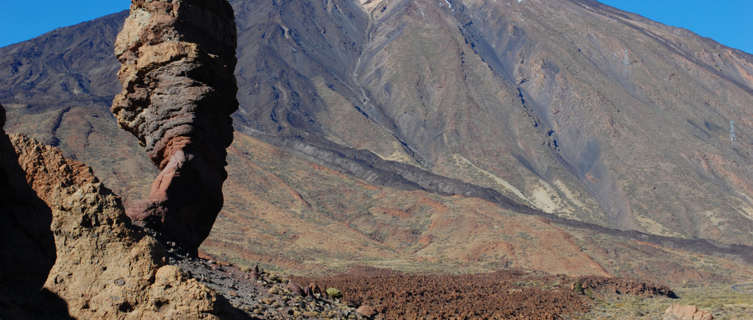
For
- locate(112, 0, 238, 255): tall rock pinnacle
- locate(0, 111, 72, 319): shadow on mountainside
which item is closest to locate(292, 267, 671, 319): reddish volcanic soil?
locate(112, 0, 238, 255): tall rock pinnacle

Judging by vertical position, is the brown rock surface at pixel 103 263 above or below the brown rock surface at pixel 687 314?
above

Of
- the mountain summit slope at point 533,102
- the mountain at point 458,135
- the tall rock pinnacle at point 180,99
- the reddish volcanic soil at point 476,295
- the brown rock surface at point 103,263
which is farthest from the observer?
the mountain summit slope at point 533,102

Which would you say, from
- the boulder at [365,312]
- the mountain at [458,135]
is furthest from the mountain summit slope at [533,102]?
the boulder at [365,312]

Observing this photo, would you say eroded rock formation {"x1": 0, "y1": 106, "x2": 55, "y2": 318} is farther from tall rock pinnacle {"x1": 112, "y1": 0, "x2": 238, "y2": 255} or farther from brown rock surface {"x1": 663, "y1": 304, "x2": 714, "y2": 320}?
brown rock surface {"x1": 663, "y1": 304, "x2": 714, "y2": 320}

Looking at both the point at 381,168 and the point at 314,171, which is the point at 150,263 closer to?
the point at 314,171

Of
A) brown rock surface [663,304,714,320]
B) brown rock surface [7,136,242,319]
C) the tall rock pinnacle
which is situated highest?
the tall rock pinnacle

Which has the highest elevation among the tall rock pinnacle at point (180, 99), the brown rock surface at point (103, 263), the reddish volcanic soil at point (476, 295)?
the tall rock pinnacle at point (180, 99)

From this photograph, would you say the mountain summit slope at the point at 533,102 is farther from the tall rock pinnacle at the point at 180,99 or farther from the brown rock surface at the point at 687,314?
the tall rock pinnacle at the point at 180,99
